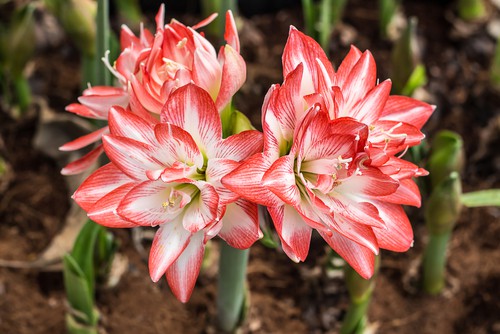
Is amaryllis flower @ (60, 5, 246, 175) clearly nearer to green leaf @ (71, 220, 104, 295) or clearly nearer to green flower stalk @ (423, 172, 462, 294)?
green leaf @ (71, 220, 104, 295)

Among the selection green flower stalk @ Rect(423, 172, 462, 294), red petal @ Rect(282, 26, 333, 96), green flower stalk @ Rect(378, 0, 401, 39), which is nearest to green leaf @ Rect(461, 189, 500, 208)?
green flower stalk @ Rect(423, 172, 462, 294)

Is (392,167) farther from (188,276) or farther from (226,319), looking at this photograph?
(226,319)

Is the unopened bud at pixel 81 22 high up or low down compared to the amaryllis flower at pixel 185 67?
down

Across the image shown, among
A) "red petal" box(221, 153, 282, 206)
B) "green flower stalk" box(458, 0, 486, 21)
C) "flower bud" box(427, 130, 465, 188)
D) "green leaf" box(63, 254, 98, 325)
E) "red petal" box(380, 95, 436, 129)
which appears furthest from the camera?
"green flower stalk" box(458, 0, 486, 21)

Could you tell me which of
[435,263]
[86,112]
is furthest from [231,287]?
[435,263]

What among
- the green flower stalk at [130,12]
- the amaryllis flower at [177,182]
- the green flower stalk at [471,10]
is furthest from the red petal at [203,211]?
the green flower stalk at [471,10]

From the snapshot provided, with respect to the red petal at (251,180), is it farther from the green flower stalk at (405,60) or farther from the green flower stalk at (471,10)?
the green flower stalk at (471,10)

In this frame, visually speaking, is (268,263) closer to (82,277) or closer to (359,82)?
(82,277)
